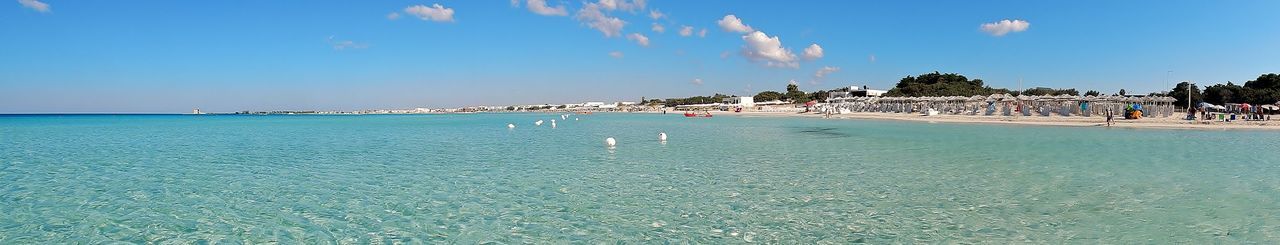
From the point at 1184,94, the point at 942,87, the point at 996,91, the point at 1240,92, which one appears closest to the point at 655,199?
the point at 1240,92

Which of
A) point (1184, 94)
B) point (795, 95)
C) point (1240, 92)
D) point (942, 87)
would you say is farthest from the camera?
point (795, 95)

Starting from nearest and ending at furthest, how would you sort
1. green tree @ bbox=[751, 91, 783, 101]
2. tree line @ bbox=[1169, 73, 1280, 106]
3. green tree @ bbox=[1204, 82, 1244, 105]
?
tree line @ bbox=[1169, 73, 1280, 106] → green tree @ bbox=[1204, 82, 1244, 105] → green tree @ bbox=[751, 91, 783, 101]

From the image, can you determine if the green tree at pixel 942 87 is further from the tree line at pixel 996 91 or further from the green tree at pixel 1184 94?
the green tree at pixel 1184 94

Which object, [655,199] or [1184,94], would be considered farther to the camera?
[1184,94]

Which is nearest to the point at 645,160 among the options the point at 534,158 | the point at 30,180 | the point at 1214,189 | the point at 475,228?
the point at 534,158

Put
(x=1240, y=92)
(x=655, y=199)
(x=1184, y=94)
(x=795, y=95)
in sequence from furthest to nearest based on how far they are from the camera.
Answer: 1. (x=795, y=95)
2. (x=1184, y=94)
3. (x=1240, y=92)
4. (x=655, y=199)

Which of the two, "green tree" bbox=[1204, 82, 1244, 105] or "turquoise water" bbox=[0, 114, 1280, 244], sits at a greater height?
"green tree" bbox=[1204, 82, 1244, 105]

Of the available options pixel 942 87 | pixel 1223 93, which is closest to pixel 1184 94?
pixel 1223 93

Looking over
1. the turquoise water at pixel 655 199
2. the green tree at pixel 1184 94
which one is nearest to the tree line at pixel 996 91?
the green tree at pixel 1184 94

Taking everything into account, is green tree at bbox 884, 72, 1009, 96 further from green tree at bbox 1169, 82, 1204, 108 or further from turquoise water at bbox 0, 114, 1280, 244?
turquoise water at bbox 0, 114, 1280, 244

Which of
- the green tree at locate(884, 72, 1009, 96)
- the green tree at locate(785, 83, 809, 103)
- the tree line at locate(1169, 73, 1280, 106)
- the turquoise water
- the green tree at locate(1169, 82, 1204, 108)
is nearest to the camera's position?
the turquoise water

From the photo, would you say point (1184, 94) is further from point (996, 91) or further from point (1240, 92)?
→ point (996, 91)

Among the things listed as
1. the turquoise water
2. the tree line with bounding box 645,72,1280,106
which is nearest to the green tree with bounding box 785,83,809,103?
the tree line with bounding box 645,72,1280,106

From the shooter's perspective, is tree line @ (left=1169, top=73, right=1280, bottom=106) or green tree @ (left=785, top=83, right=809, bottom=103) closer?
tree line @ (left=1169, top=73, right=1280, bottom=106)
